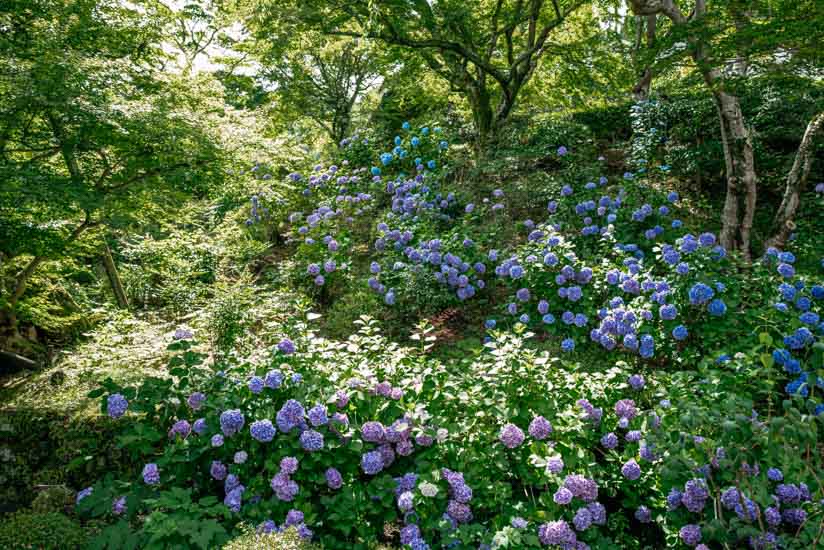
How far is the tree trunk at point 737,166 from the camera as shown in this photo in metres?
4.65

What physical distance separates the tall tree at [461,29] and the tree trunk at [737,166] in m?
3.19

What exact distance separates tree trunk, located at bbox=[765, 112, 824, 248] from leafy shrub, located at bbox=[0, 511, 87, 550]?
5.51 metres

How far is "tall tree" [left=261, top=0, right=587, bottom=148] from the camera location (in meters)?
6.57

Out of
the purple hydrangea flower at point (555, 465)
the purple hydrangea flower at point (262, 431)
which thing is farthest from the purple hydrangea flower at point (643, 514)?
the purple hydrangea flower at point (262, 431)

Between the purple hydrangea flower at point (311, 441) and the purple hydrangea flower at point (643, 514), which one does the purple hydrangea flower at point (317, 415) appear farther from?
the purple hydrangea flower at point (643, 514)

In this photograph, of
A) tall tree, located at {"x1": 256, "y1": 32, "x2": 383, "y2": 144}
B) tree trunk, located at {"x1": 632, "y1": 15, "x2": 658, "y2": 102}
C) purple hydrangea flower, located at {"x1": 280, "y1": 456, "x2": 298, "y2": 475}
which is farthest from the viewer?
tall tree, located at {"x1": 256, "y1": 32, "x2": 383, "y2": 144}

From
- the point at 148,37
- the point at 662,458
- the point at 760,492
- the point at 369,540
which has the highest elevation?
the point at 148,37

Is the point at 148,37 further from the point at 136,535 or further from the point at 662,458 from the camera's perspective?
the point at 662,458

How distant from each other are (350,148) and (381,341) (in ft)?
20.2

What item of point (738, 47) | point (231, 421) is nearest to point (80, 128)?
point (231, 421)

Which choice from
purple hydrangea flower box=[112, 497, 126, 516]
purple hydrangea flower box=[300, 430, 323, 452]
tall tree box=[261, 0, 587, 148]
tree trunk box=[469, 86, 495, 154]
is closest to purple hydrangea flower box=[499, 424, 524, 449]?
purple hydrangea flower box=[300, 430, 323, 452]

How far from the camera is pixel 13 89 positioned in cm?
304

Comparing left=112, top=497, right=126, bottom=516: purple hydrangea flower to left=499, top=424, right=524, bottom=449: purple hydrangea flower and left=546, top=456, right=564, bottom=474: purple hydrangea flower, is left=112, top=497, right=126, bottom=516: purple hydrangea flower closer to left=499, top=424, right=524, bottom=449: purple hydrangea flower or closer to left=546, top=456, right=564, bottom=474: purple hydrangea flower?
left=499, top=424, right=524, bottom=449: purple hydrangea flower

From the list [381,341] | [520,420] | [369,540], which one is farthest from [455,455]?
[381,341]
